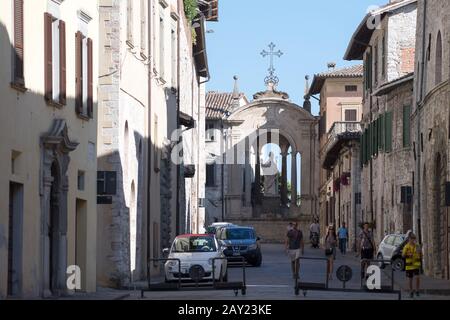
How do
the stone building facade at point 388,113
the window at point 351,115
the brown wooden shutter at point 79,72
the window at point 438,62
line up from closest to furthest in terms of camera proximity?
1. the brown wooden shutter at point 79,72
2. the window at point 438,62
3. the stone building facade at point 388,113
4. the window at point 351,115

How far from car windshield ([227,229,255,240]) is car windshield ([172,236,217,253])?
47.6ft

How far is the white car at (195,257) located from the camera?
35.2 meters

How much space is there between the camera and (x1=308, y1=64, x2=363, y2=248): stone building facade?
7219 cm

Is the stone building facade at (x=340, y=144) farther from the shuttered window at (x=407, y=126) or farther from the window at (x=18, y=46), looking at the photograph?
the window at (x=18, y=46)

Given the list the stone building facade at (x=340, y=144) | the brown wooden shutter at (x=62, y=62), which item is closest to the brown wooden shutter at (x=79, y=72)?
the brown wooden shutter at (x=62, y=62)

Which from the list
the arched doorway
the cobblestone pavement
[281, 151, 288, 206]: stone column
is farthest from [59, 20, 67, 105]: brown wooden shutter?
[281, 151, 288, 206]: stone column

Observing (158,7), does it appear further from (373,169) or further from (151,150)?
(373,169)

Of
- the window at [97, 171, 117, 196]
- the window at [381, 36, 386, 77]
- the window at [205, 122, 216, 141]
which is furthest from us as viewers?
the window at [205, 122, 216, 141]

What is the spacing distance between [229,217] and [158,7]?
2218 inches

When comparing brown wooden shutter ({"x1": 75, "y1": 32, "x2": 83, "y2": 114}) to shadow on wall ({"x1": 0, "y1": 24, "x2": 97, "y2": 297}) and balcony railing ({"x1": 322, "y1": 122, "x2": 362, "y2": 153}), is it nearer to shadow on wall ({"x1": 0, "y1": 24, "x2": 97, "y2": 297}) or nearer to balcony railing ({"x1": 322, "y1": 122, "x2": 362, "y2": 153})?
shadow on wall ({"x1": 0, "y1": 24, "x2": 97, "y2": 297})

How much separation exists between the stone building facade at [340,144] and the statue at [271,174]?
15.1 m
